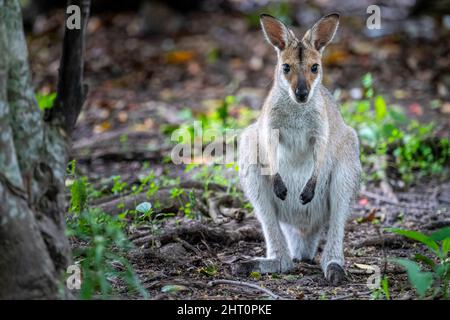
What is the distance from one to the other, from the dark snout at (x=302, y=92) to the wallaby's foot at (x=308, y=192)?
1.71 feet

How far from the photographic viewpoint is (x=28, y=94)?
3.15 metres

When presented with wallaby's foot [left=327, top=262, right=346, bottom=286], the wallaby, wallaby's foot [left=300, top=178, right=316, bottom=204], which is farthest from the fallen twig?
wallaby's foot [left=300, top=178, right=316, bottom=204]

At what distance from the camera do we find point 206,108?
27.5 ft

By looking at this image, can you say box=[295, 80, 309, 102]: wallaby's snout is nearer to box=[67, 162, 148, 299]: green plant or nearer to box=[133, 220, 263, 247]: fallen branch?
box=[133, 220, 263, 247]: fallen branch

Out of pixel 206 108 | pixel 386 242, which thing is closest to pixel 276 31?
pixel 386 242

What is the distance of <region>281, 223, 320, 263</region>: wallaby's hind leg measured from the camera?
4.77 m

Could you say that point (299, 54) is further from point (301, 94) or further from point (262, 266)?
point (262, 266)

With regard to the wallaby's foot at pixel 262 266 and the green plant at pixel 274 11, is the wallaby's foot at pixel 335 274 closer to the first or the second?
the wallaby's foot at pixel 262 266

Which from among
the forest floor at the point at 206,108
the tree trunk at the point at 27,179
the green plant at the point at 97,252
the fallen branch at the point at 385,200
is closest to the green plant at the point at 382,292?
the forest floor at the point at 206,108

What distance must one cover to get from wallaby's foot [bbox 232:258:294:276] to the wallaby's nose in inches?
39.3

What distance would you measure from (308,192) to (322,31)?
103cm

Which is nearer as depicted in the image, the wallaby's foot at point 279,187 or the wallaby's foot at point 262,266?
the wallaby's foot at point 262,266

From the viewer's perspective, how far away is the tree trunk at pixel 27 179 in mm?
2973

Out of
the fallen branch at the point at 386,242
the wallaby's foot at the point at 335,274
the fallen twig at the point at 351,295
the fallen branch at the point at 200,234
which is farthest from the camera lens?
the fallen branch at the point at 386,242
